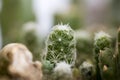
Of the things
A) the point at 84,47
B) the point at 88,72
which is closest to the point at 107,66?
the point at 88,72

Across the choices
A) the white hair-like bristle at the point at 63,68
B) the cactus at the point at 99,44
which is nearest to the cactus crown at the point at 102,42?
the cactus at the point at 99,44

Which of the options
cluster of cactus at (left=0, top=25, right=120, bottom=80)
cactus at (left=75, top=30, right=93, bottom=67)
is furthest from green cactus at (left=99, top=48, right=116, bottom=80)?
cactus at (left=75, top=30, right=93, bottom=67)

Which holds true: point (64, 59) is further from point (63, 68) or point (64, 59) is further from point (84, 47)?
point (84, 47)

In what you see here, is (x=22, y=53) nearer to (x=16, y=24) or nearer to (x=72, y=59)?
(x=72, y=59)

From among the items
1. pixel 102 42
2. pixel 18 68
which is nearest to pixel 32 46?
pixel 102 42

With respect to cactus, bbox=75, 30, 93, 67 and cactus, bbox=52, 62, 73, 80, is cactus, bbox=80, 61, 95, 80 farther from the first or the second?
cactus, bbox=75, 30, 93, 67

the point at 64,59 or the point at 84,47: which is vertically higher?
the point at 84,47

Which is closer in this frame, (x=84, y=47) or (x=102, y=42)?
(x=102, y=42)

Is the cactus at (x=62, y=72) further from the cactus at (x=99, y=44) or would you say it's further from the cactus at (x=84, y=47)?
the cactus at (x=84, y=47)
